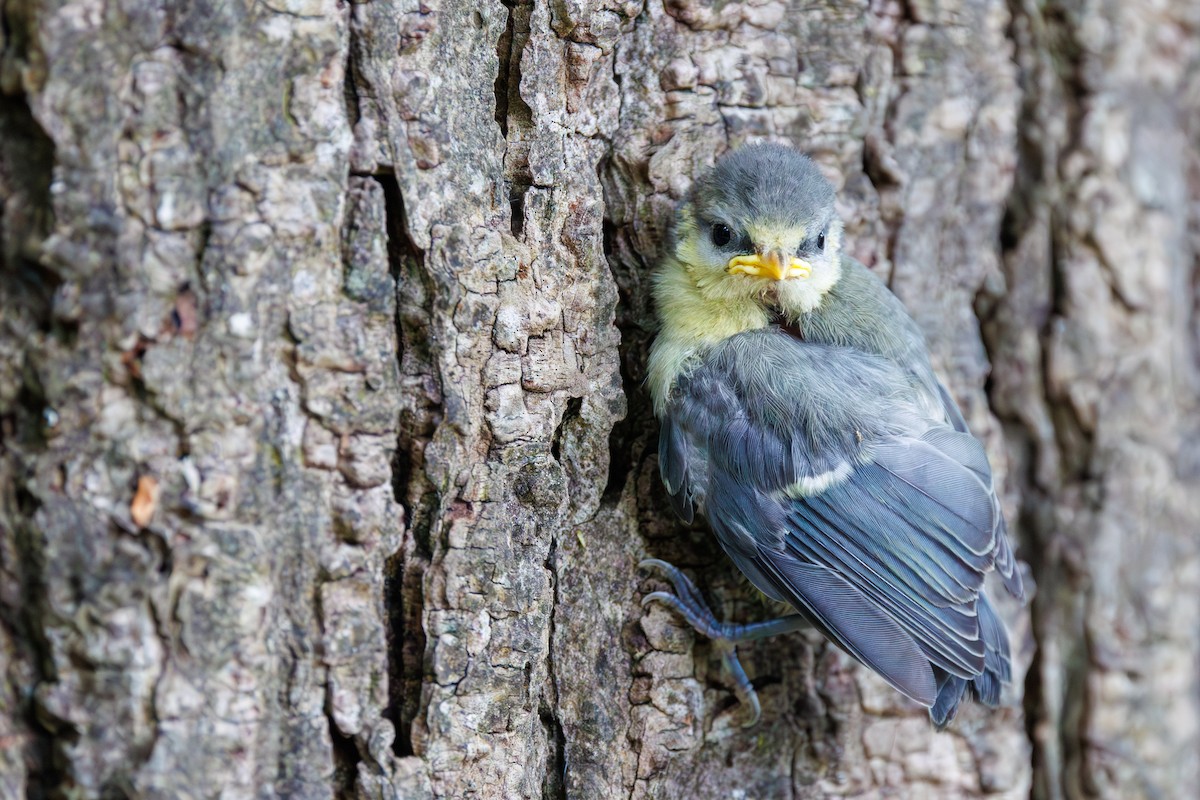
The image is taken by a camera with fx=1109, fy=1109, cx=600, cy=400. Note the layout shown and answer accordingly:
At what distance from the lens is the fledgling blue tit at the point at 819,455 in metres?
2.03

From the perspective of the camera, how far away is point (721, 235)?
7.20 feet

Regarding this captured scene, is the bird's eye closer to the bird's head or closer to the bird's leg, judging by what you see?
the bird's head

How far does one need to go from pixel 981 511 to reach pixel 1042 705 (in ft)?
2.12

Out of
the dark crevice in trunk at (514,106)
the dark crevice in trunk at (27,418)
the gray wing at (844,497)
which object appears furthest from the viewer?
the gray wing at (844,497)

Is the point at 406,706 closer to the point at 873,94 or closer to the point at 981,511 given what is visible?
the point at 981,511

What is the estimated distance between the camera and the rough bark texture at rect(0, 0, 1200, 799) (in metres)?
1.39

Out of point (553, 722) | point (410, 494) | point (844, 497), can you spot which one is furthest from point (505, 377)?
point (844, 497)

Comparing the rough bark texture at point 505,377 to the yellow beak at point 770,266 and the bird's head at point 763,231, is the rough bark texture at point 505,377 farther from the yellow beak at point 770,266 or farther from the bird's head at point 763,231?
the yellow beak at point 770,266

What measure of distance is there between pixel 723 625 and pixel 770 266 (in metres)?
0.69

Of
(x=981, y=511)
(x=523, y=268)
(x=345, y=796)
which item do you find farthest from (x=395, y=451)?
(x=981, y=511)

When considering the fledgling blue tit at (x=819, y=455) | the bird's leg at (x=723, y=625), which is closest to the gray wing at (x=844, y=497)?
the fledgling blue tit at (x=819, y=455)

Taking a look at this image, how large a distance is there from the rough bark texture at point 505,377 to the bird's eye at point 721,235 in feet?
0.38

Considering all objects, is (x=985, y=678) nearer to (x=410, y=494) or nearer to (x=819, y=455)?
(x=819, y=455)

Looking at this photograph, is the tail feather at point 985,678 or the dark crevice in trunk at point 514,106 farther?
the tail feather at point 985,678
